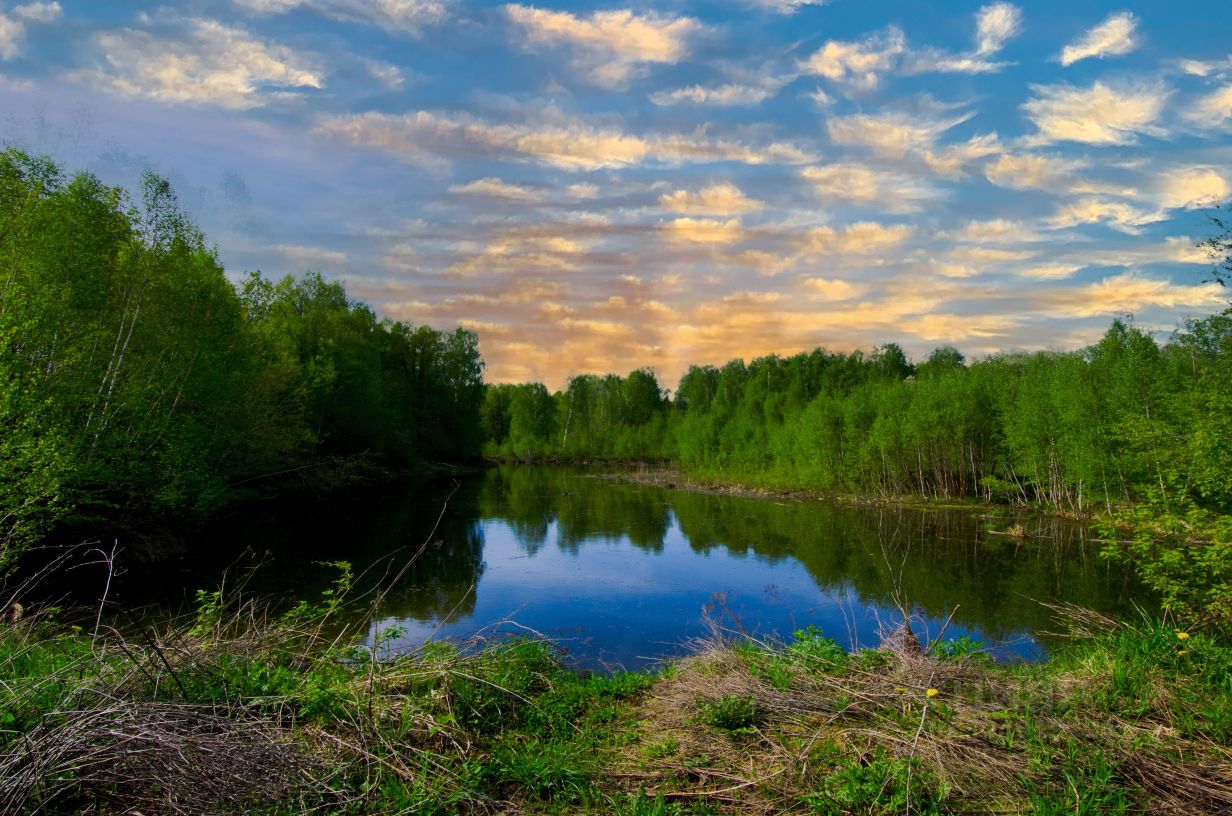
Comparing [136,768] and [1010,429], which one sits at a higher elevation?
[1010,429]

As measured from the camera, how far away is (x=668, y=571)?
70.7ft

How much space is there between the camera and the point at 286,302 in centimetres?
5000

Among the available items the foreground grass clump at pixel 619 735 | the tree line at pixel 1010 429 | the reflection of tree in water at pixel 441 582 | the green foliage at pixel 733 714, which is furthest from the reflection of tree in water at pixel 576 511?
the green foliage at pixel 733 714

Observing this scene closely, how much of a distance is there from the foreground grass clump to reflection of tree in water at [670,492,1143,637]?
5.02 metres

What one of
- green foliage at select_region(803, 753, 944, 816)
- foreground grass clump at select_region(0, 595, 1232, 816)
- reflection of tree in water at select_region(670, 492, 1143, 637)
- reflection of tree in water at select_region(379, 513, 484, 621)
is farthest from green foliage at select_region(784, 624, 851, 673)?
reflection of tree in water at select_region(379, 513, 484, 621)

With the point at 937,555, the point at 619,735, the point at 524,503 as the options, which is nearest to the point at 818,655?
the point at 619,735

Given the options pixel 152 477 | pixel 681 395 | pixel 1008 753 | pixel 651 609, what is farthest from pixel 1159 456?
pixel 681 395

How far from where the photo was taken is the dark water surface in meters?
14.6

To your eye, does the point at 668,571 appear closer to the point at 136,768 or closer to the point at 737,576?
the point at 737,576

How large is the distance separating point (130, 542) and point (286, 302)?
34.3 metres

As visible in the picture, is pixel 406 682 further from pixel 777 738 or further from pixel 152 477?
pixel 152 477

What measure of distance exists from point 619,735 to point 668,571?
52.5ft

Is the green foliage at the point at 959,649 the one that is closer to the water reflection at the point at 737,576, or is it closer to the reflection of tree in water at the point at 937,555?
the water reflection at the point at 737,576

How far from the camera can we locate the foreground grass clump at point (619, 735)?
402cm
